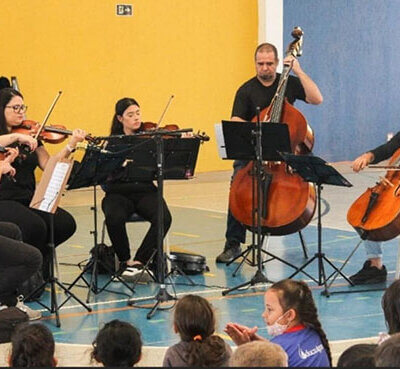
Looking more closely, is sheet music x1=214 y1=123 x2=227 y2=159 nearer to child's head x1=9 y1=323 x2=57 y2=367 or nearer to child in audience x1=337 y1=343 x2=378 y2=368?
child's head x1=9 y1=323 x2=57 y2=367

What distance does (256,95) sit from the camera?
854 cm

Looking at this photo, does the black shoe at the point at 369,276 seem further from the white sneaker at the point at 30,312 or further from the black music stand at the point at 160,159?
the white sneaker at the point at 30,312

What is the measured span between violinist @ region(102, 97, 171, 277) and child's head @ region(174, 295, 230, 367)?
12.1 feet

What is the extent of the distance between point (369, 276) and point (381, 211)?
0.60 m

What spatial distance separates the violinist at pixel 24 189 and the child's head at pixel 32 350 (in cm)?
340

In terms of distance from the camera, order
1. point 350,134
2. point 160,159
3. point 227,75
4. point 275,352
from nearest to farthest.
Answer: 1. point 275,352
2. point 160,159
3. point 227,75
4. point 350,134

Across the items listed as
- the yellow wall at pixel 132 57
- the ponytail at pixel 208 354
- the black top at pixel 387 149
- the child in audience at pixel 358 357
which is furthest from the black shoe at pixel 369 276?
the yellow wall at pixel 132 57

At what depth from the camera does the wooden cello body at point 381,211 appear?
24.2 feet

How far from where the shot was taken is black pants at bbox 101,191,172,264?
8055mm

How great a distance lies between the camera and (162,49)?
1361cm

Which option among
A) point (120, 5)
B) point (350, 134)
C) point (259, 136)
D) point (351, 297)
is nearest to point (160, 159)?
point (259, 136)

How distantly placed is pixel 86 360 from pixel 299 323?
5.36 ft

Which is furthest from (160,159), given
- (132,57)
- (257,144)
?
(132,57)

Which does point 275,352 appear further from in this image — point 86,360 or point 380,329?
point 380,329
